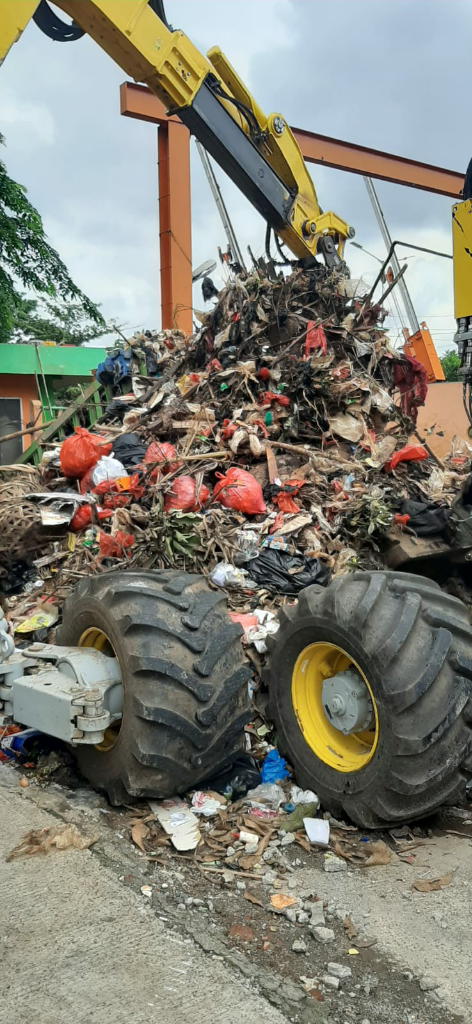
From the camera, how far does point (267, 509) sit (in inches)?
208

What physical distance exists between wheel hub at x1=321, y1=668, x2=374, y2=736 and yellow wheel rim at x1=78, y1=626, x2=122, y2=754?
89 centimetres

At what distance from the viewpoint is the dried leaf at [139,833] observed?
2768mm

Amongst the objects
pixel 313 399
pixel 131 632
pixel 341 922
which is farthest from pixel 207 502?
pixel 341 922

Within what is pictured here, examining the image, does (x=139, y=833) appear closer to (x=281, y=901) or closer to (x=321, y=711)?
(x=281, y=901)

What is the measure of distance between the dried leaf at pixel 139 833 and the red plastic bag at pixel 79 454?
134 inches

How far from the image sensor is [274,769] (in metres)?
3.37

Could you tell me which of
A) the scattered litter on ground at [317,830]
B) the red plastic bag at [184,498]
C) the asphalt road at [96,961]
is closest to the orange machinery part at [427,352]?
the red plastic bag at [184,498]

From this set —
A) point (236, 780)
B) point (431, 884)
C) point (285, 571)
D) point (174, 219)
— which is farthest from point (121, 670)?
point (174, 219)

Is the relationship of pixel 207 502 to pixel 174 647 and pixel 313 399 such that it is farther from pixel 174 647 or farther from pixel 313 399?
pixel 174 647

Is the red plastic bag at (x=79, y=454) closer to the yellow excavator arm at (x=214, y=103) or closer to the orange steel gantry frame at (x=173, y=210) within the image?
the yellow excavator arm at (x=214, y=103)

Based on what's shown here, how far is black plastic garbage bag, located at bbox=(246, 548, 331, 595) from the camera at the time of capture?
4496 millimetres

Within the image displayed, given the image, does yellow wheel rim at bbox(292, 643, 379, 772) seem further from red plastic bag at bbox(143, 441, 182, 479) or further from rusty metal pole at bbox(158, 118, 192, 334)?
rusty metal pole at bbox(158, 118, 192, 334)

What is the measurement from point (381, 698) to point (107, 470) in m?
3.40

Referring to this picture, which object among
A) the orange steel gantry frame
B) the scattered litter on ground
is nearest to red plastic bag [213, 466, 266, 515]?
the scattered litter on ground
